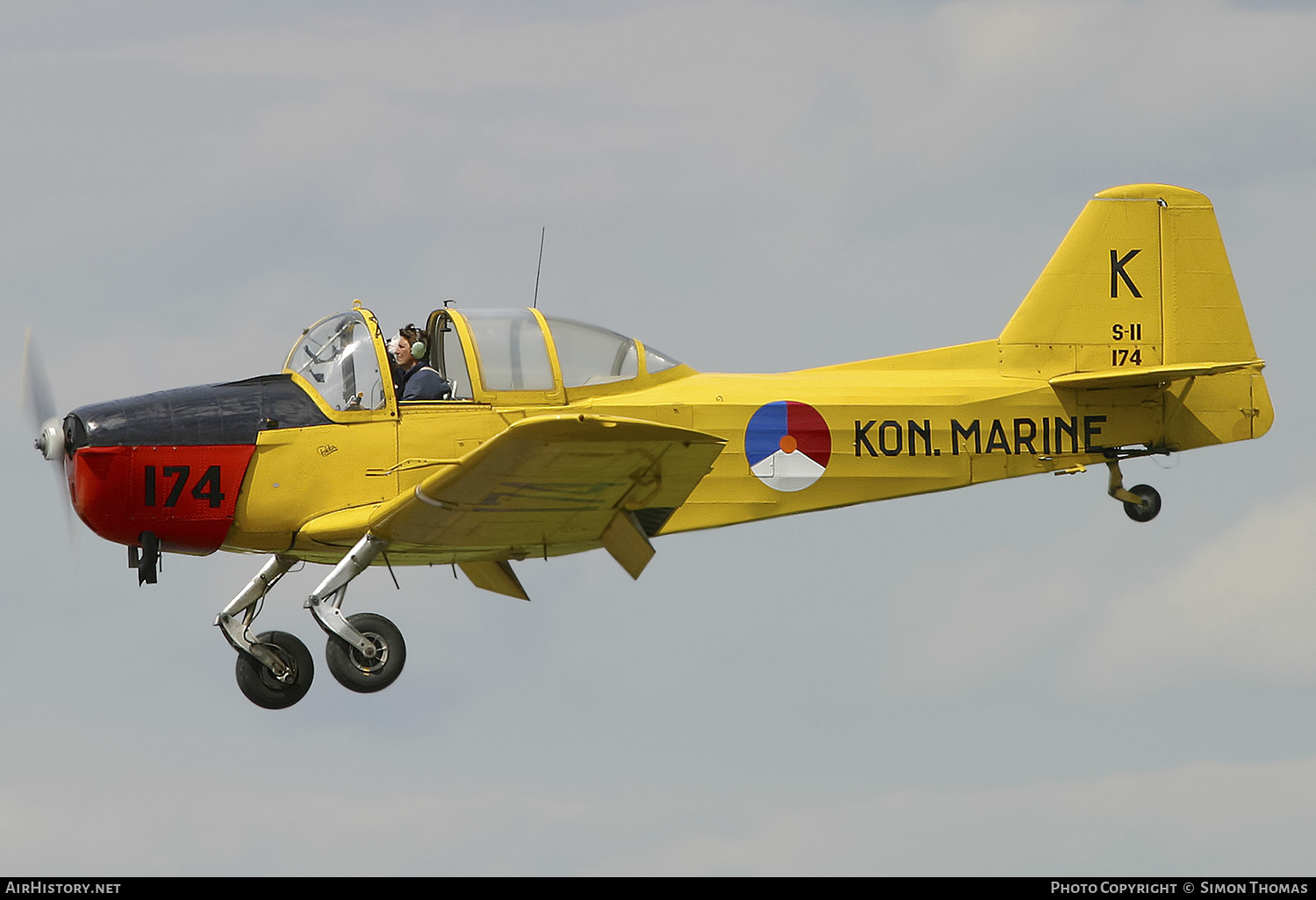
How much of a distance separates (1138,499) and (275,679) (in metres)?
7.59

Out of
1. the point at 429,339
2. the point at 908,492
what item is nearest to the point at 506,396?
the point at 429,339

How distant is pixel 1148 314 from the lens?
674 inches

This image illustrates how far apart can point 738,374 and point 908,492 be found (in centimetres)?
174

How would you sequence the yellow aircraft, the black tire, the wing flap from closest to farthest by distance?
the wing flap < the yellow aircraft < the black tire

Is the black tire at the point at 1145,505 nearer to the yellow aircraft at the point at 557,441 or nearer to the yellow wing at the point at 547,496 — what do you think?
the yellow aircraft at the point at 557,441

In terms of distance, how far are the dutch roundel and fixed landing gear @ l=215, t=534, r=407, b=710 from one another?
3.21 metres

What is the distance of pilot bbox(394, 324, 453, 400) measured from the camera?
48.6 feet

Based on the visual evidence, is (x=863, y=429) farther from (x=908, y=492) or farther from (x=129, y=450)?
(x=129, y=450)

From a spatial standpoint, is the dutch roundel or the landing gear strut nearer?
the landing gear strut

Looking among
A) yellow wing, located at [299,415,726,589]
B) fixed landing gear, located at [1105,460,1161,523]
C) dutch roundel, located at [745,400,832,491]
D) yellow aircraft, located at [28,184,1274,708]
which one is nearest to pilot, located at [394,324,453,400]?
yellow aircraft, located at [28,184,1274,708]

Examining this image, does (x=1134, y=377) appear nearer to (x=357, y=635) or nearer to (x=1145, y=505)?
(x=1145, y=505)

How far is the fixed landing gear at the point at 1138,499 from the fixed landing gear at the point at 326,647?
6.45 m

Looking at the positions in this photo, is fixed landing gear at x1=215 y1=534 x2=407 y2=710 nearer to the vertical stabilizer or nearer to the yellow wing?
the yellow wing

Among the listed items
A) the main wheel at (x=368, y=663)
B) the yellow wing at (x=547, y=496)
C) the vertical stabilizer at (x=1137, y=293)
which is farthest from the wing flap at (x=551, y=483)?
the vertical stabilizer at (x=1137, y=293)
